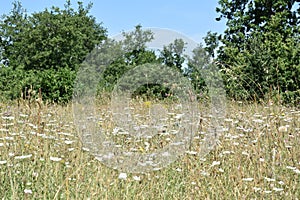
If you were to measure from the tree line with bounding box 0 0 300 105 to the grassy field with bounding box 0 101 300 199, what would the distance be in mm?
612

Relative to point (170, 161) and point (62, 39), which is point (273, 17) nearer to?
point (170, 161)

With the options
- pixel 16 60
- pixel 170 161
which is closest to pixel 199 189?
pixel 170 161

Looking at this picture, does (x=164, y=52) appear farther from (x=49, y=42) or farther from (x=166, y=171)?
(x=49, y=42)

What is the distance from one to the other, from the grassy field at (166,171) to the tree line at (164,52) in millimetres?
612

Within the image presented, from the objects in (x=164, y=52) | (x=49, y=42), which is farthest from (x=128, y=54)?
(x=49, y=42)

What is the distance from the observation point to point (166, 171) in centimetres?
357

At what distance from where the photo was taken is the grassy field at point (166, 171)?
287cm

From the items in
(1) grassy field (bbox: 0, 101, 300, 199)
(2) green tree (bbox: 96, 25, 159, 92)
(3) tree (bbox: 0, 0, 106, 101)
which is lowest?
(1) grassy field (bbox: 0, 101, 300, 199)

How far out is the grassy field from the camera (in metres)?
2.87

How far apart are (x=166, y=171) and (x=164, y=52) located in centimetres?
204

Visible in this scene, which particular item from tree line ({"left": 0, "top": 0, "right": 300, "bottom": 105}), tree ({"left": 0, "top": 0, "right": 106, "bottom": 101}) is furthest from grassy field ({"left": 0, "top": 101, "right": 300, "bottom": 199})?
tree ({"left": 0, "top": 0, "right": 106, "bottom": 101})

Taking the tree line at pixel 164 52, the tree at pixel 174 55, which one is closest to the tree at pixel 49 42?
the tree line at pixel 164 52

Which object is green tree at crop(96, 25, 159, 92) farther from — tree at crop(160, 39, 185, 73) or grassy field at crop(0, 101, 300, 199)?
grassy field at crop(0, 101, 300, 199)

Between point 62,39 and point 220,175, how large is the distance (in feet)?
111
